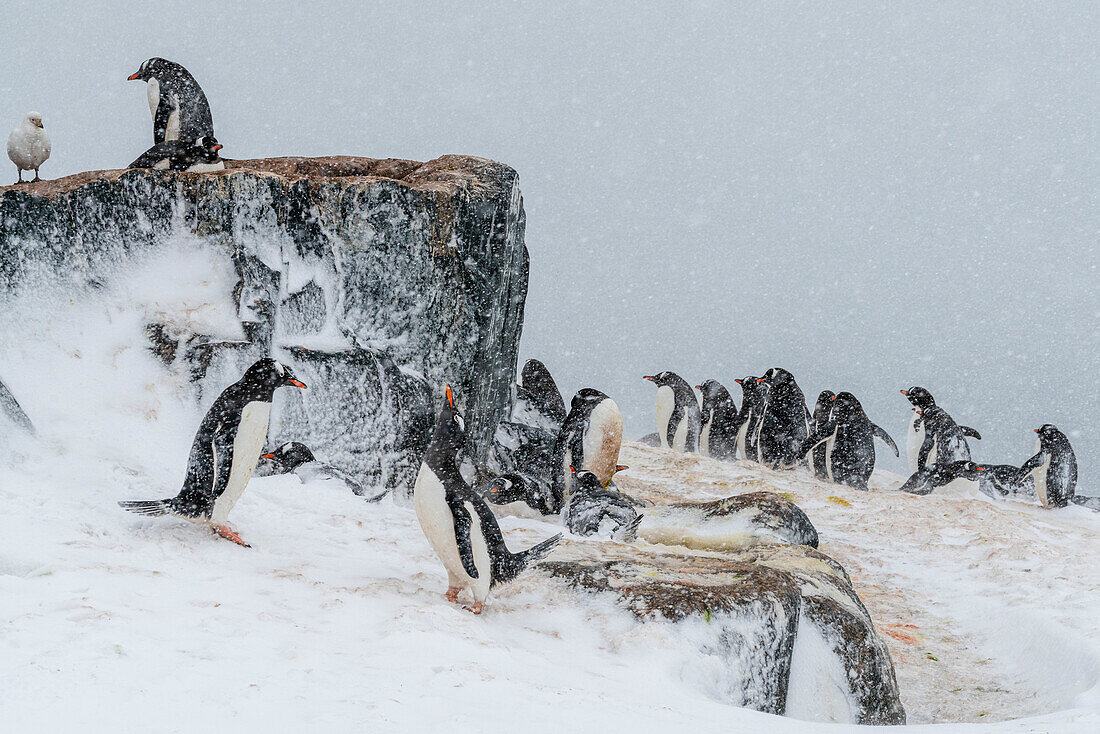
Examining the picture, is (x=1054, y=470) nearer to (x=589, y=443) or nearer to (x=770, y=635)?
(x=589, y=443)

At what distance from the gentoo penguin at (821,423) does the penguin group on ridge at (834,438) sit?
13 millimetres

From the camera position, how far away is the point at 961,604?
16.3 feet

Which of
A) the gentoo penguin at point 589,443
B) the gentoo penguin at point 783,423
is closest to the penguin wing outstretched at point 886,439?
the gentoo penguin at point 783,423

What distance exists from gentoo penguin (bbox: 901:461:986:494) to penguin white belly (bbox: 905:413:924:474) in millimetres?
1369

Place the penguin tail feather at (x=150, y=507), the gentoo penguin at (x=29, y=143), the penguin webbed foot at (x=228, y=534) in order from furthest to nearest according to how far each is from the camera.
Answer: the gentoo penguin at (x=29, y=143)
the penguin webbed foot at (x=228, y=534)
the penguin tail feather at (x=150, y=507)

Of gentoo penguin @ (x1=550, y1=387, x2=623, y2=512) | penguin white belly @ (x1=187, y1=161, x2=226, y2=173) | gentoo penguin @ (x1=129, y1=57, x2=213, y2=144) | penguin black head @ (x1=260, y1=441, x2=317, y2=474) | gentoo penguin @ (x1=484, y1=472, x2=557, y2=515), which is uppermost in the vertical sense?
gentoo penguin @ (x1=129, y1=57, x2=213, y2=144)

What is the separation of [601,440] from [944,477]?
4.89 metres

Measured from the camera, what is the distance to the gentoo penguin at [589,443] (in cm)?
665

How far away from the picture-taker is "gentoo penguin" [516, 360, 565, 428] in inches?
325

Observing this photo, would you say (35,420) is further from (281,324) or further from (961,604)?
(961,604)

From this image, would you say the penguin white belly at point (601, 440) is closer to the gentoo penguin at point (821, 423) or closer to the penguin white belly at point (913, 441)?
the gentoo penguin at point (821, 423)

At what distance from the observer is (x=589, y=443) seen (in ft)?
22.0

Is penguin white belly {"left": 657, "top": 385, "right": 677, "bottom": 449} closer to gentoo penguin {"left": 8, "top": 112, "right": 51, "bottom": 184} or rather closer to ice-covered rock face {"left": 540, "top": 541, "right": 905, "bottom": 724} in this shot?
ice-covered rock face {"left": 540, "top": 541, "right": 905, "bottom": 724}

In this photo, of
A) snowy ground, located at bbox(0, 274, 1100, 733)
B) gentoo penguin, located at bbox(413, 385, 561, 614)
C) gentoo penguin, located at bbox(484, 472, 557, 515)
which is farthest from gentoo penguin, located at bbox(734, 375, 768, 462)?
gentoo penguin, located at bbox(413, 385, 561, 614)
